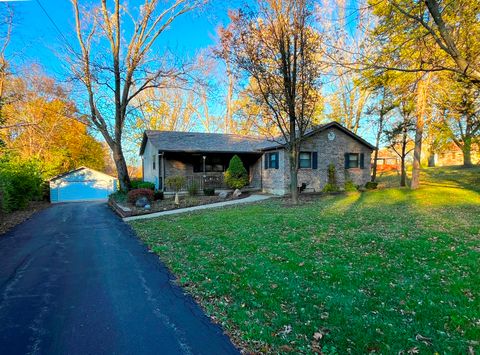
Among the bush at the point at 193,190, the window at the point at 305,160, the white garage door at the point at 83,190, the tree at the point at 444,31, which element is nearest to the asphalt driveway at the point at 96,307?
the tree at the point at 444,31

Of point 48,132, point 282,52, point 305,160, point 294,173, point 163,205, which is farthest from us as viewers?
point 48,132

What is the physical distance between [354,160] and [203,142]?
34.7 feet

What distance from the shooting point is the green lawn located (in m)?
2.88

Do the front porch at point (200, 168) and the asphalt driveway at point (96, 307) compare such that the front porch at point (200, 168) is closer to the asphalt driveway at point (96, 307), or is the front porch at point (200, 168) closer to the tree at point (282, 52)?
the tree at point (282, 52)

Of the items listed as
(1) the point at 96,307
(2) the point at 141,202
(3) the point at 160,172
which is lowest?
(1) the point at 96,307

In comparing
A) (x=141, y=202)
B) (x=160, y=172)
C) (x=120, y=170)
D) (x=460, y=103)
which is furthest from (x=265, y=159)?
(x=460, y=103)

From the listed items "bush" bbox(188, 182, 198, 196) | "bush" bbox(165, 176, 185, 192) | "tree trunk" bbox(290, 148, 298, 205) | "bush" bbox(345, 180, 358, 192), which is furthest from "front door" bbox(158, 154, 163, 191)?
"bush" bbox(345, 180, 358, 192)

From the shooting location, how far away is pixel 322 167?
18.2 metres

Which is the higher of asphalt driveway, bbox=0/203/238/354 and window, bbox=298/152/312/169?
window, bbox=298/152/312/169

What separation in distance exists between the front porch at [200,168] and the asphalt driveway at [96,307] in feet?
38.1

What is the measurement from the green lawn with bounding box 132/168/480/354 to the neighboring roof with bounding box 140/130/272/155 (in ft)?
32.3

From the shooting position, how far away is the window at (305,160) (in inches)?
690

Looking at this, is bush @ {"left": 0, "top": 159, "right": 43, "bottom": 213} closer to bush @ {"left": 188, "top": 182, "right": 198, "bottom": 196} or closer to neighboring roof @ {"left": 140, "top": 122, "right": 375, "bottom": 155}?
neighboring roof @ {"left": 140, "top": 122, "right": 375, "bottom": 155}

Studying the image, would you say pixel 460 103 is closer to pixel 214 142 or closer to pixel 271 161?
pixel 271 161
